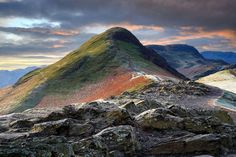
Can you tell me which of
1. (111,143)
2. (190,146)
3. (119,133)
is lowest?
(190,146)

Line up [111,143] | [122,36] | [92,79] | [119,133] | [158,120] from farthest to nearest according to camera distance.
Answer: [122,36]
[92,79]
[158,120]
[119,133]
[111,143]

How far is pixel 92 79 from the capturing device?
128m

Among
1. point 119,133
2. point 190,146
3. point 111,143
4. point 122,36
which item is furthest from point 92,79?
Answer: point 111,143

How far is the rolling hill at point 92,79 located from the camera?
104188 millimetres

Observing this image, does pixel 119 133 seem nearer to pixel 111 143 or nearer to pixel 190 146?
pixel 111 143

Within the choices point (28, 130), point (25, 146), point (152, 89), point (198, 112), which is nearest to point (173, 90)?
point (152, 89)

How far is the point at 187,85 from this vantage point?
77.6 meters

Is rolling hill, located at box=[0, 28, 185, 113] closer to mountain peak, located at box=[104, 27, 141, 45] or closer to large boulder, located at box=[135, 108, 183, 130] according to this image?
mountain peak, located at box=[104, 27, 141, 45]

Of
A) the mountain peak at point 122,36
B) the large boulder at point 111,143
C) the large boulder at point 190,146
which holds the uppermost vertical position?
the mountain peak at point 122,36

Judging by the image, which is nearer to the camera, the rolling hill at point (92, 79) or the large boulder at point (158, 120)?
the large boulder at point (158, 120)

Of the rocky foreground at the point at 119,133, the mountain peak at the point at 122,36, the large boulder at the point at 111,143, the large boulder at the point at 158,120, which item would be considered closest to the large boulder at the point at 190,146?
the rocky foreground at the point at 119,133

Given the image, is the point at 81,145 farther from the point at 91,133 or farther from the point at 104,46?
the point at 104,46

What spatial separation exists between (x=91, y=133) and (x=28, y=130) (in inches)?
202

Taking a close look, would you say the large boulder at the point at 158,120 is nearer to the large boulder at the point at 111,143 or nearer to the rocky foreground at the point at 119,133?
the rocky foreground at the point at 119,133
